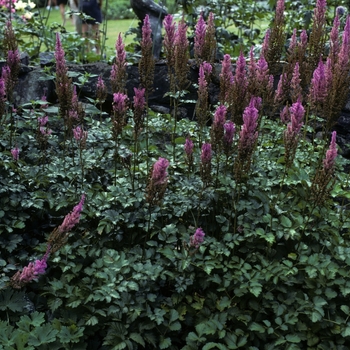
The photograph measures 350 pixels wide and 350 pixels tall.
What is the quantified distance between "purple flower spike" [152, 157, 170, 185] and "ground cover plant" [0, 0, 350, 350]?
0.04 ft

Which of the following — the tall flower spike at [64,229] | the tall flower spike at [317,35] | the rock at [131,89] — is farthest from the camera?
the rock at [131,89]

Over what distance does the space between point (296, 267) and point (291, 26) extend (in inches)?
172

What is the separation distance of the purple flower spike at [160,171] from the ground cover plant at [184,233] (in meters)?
0.01

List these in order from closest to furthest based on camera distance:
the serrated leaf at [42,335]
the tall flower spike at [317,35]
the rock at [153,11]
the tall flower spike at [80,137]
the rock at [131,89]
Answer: the serrated leaf at [42,335] → the tall flower spike at [80,137] → the tall flower spike at [317,35] → the rock at [131,89] → the rock at [153,11]

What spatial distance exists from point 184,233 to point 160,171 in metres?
0.51

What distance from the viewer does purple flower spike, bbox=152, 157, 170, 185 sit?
2.21 metres

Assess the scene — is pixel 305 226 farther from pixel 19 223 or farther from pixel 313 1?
pixel 313 1

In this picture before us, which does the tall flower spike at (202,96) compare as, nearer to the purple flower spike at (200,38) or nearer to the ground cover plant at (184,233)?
the ground cover plant at (184,233)

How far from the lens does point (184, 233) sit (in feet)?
8.55

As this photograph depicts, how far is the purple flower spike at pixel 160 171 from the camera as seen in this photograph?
2213mm

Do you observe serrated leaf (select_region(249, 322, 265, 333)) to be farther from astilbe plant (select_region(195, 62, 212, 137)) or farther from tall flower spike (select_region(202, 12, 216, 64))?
tall flower spike (select_region(202, 12, 216, 64))

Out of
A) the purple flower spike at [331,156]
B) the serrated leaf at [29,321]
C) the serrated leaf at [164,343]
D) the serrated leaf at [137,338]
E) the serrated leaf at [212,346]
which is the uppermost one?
the purple flower spike at [331,156]

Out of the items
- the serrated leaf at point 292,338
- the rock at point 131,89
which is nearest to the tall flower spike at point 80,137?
the serrated leaf at point 292,338

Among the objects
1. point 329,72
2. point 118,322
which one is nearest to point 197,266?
point 118,322
